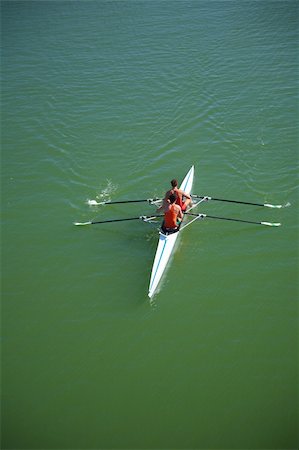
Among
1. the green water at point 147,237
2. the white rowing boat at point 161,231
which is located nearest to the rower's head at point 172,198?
the white rowing boat at point 161,231

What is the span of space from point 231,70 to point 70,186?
340 inches

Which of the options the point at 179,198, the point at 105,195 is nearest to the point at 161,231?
the point at 179,198

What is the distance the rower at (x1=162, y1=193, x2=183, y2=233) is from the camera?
10328 millimetres

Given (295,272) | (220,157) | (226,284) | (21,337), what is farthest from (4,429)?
(220,157)

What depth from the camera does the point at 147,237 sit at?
1110 centimetres

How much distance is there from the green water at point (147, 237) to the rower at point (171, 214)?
1.98ft

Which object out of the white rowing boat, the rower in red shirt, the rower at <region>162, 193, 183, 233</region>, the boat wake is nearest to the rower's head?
the rower at <region>162, 193, 183, 233</region>

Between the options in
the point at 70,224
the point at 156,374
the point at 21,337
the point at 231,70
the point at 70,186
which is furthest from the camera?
the point at 231,70

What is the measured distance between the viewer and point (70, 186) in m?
12.8

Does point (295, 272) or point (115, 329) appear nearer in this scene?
point (115, 329)

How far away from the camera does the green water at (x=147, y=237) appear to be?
7.78m

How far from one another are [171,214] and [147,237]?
1.13m

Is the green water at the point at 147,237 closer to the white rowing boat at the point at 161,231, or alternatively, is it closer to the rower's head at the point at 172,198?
the white rowing boat at the point at 161,231

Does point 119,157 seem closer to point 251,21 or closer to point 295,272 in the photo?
point 295,272
